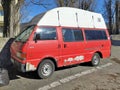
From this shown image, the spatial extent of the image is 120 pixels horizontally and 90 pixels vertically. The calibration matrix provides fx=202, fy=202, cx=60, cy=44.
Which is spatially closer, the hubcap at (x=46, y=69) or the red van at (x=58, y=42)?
the red van at (x=58, y=42)

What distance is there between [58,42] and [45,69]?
1197 millimetres

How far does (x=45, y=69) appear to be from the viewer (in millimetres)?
7758

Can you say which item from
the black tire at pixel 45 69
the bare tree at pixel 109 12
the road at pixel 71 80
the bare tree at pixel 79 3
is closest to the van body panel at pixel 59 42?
the black tire at pixel 45 69

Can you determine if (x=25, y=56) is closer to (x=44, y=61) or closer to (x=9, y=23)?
(x=44, y=61)

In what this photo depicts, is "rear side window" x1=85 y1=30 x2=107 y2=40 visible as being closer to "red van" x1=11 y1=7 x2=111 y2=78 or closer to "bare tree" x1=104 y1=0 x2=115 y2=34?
"red van" x1=11 y1=7 x2=111 y2=78

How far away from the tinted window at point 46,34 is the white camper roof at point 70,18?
0.80ft

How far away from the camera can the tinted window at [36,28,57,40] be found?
7512 millimetres

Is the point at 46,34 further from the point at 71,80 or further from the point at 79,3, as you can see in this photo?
the point at 79,3

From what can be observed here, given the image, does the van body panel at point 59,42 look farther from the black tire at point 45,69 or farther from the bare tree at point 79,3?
the bare tree at point 79,3

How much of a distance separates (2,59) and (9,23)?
9.40ft

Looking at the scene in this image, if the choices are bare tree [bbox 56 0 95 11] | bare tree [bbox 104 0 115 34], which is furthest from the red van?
bare tree [bbox 104 0 115 34]

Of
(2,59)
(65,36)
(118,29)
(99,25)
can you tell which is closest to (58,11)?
(65,36)

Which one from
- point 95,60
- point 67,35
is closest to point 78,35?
point 67,35

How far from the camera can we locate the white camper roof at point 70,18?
8047mm
